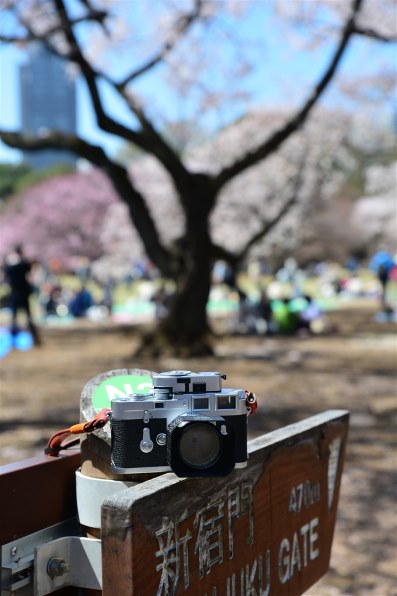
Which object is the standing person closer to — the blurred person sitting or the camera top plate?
the blurred person sitting

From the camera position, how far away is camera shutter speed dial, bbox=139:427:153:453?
1711 mm

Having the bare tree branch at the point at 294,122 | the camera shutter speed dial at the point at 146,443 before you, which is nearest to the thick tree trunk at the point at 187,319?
the bare tree branch at the point at 294,122

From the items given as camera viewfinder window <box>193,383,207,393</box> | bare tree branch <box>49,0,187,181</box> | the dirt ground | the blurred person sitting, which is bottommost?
the dirt ground

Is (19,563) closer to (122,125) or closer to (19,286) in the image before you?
(122,125)

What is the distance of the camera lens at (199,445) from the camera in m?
1.68

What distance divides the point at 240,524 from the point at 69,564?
0.40 m

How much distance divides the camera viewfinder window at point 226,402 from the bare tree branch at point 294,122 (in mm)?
10172

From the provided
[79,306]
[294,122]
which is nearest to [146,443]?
[294,122]

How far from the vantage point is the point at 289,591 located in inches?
85.8

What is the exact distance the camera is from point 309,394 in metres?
8.91

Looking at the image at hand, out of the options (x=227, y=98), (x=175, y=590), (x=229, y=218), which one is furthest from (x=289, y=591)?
(x=229, y=218)

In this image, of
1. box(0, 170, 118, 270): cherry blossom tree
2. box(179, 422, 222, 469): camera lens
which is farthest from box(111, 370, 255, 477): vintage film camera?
box(0, 170, 118, 270): cherry blossom tree

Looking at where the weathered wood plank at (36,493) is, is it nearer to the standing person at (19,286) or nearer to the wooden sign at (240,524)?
the wooden sign at (240,524)

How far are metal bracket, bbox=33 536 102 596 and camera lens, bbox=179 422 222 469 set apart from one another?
0.30 metres
